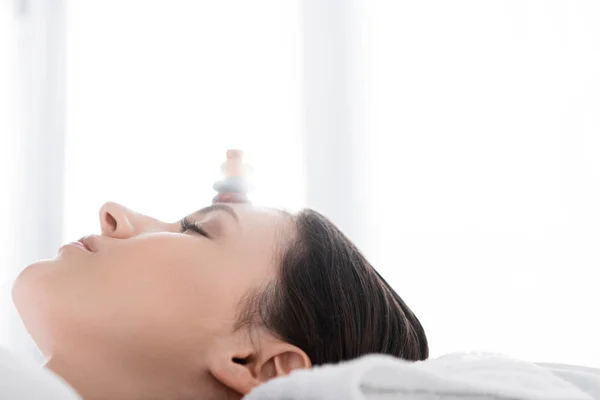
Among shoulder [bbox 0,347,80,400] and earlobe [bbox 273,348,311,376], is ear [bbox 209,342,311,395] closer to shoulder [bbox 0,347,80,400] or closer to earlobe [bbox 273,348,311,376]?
earlobe [bbox 273,348,311,376]

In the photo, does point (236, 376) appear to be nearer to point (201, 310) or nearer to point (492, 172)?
point (201, 310)

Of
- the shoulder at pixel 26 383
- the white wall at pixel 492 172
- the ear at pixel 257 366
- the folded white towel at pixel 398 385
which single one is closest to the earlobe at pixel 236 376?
the ear at pixel 257 366

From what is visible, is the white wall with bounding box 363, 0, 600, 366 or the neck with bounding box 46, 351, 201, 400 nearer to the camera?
the neck with bounding box 46, 351, 201, 400

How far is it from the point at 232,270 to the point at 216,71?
169cm

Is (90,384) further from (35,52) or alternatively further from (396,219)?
(35,52)

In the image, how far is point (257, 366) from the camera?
0.81 m

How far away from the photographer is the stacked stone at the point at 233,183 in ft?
3.83

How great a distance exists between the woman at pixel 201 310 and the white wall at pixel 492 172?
4.10 ft

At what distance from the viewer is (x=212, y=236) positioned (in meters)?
0.90

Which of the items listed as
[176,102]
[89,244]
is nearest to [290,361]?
[89,244]

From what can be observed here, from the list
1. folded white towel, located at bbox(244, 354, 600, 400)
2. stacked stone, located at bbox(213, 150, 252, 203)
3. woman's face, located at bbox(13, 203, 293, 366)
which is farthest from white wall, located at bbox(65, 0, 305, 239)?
folded white towel, located at bbox(244, 354, 600, 400)

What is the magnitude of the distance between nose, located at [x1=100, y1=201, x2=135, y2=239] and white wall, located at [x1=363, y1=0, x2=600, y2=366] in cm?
140

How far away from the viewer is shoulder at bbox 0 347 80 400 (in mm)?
480

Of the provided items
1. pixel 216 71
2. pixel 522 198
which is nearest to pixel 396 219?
pixel 522 198
